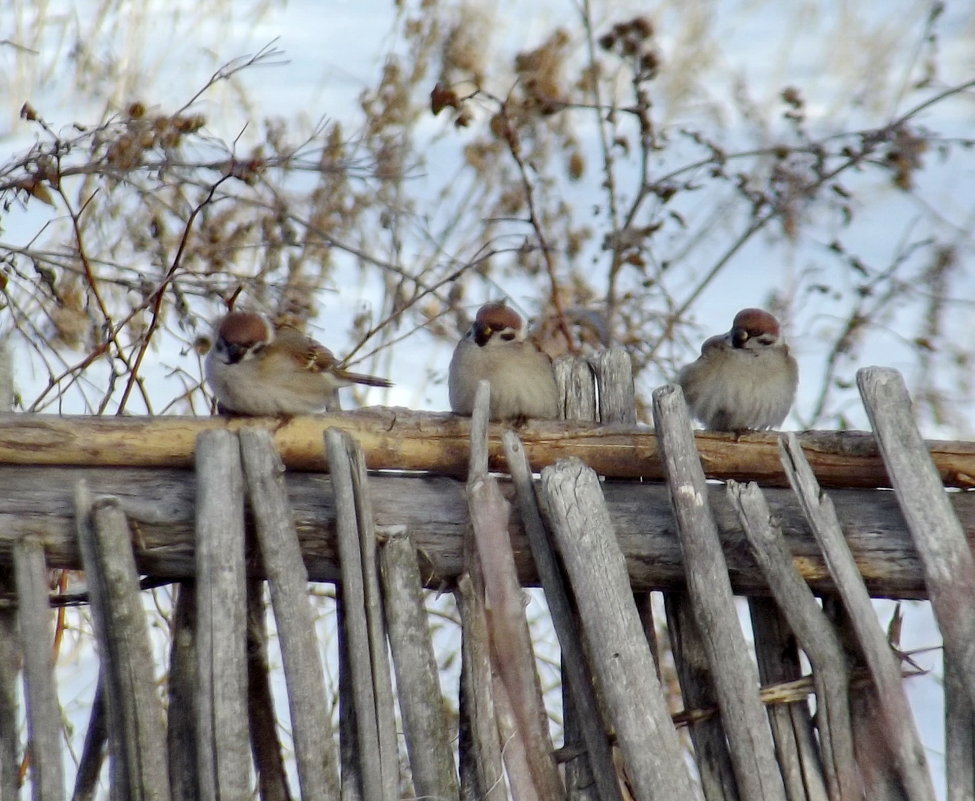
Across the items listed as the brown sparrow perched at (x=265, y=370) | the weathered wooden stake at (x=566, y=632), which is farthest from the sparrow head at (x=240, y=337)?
the weathered wooden stake at (x=566, y=632)

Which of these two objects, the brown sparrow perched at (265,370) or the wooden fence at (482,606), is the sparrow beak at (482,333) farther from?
the wooden fence at (482,606)

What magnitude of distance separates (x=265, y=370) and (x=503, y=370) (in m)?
0.76

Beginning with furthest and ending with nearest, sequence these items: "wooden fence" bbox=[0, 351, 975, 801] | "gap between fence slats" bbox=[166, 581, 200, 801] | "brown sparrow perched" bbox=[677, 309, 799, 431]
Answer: "brown sparrow perched" bbox=[677, 309, 799, 431] → "gap between fence slats" bbox=[166, 581, 200, 801] → "wooden fence" bbox=[0, 351, 975, 801]

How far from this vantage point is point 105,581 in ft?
9.72

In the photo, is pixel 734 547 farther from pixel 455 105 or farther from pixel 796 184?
pixel 796 184

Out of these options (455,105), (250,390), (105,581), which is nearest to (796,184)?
(455,105)

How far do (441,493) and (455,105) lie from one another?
2.43 meters

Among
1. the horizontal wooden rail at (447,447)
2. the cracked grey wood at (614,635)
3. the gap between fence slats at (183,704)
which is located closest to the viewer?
the cracked grey wood at (614,635)

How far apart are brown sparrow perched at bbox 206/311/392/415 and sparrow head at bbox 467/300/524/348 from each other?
376 millimetres

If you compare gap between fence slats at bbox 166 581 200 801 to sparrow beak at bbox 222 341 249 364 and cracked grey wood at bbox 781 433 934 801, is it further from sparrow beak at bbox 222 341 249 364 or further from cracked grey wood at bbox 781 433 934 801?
cracked grey wood at bbox 781 433 934 801

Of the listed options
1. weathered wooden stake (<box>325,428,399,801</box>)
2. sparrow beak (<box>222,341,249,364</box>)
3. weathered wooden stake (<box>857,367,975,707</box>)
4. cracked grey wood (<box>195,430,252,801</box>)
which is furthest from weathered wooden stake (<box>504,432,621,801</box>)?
sparrow beak (<box>222,341,249,364</box>)

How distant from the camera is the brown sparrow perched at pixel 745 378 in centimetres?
411

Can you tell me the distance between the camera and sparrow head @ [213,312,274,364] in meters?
3.96

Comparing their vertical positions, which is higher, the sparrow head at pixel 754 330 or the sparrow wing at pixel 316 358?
the sparrow wing at pixel 316 358
